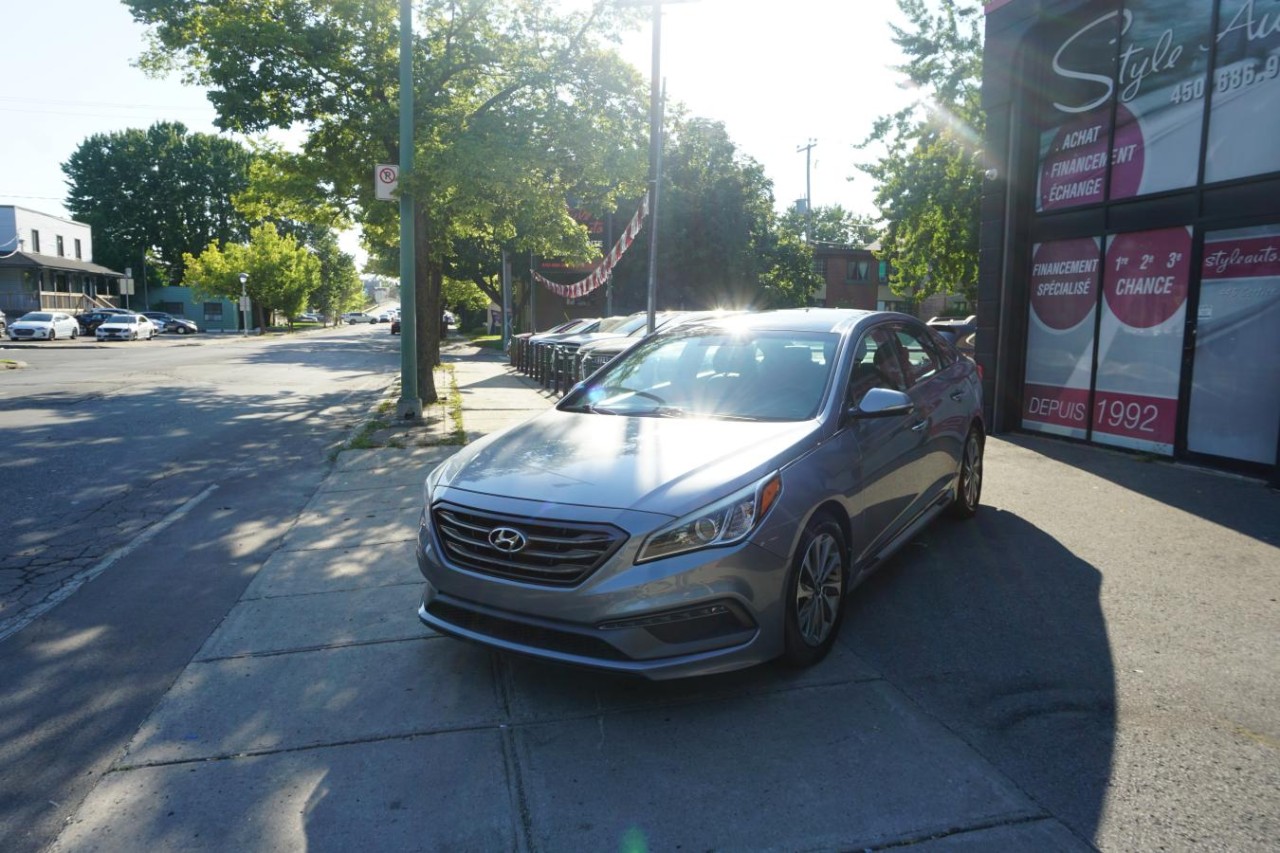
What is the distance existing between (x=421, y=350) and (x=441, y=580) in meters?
12.0

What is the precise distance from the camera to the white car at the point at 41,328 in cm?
3844

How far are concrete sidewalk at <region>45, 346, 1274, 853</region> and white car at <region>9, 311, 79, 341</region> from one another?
4205 centimetres

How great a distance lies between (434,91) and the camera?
50.4ft

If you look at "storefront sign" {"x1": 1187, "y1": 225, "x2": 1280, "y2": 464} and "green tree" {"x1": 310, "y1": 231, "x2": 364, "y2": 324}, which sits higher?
"green tree" {"x1": 310, "y1": 231, "x2": 364, "y2": 324}

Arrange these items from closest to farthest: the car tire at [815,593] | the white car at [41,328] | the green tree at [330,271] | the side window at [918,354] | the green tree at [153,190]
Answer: the car tire at [815,593], the side window at [918,354], the white car at [41,328], the green tree at [153,190], the green tree at [330,271]

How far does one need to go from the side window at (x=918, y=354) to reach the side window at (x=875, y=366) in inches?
7.4

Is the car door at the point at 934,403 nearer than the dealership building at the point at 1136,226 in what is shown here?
Yes

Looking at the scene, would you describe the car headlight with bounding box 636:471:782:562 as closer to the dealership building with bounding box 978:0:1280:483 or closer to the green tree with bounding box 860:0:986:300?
the dealership building with bounding box 978:0:1280:483

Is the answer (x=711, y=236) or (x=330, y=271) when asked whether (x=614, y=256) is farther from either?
(x=330, y=271)

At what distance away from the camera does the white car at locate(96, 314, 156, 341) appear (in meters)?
44.0

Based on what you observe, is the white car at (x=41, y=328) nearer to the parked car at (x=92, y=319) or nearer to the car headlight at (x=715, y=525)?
the parked car at (x=92, y=319)

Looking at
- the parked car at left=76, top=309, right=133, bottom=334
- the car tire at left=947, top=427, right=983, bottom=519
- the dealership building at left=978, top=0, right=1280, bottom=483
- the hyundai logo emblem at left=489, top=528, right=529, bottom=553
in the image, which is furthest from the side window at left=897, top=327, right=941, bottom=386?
the parked car at left=76, top=309, right=133, bottom=334

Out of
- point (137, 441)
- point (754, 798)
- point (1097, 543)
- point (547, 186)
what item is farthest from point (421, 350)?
point (754, 798)

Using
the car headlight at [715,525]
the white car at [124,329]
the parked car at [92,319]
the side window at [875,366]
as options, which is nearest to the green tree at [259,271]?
the parked car at [92,319]
